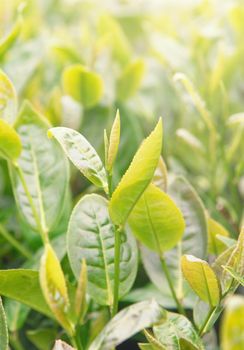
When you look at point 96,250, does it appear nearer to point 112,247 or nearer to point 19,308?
point 112,247

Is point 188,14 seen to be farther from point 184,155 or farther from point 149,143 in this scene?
point 149,143

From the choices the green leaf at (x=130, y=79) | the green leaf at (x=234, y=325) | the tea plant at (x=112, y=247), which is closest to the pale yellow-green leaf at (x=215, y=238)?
the tea plant at (x=112, y=247)

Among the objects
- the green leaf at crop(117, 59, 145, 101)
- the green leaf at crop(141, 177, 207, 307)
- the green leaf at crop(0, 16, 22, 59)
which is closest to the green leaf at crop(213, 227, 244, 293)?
the green leaf at crop(141, 177, 207, 307)

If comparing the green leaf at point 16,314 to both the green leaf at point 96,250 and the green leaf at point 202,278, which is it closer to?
the green leaf at point 96,250

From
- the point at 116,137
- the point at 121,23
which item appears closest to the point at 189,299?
the point at 116,137

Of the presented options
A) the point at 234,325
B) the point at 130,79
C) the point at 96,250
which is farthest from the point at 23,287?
the point at 130,79
